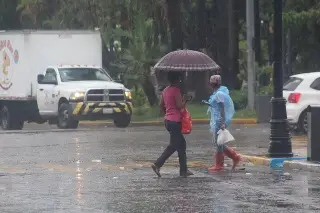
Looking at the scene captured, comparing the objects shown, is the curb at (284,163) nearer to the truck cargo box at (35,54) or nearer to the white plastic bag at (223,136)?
the white plastic bag at (223,136)

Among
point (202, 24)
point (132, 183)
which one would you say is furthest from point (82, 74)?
point (132, 183)

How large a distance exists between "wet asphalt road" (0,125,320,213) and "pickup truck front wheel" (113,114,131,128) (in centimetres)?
737

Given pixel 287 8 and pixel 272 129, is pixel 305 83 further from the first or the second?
pixel 287 8

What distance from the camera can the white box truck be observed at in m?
31.4

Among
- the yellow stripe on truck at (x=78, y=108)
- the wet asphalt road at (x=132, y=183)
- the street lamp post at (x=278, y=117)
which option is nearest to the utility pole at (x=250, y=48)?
the yellow stripe on truck at (x=78, y=108)

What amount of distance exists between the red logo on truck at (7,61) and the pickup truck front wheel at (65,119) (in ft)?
8.88

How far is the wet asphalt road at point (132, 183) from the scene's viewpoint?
504 inches

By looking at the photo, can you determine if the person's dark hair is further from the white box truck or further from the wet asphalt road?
the white box truck

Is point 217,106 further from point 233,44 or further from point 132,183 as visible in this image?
point 233,44

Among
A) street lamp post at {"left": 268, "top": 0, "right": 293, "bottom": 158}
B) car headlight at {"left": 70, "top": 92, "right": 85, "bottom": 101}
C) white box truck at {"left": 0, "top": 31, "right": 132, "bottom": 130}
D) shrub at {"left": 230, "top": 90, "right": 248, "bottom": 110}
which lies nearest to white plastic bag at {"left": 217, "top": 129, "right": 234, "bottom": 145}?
street lamp post at {"left": 268, "top": 0, "right": 293, "bottom": 158}

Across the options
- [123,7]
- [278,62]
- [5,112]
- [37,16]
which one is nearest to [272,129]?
[278,62]

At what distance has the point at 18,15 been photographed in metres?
50.5

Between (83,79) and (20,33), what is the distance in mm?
2780

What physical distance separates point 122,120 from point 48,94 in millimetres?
2500
